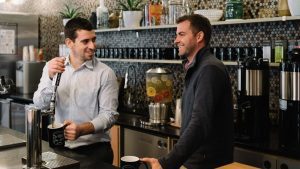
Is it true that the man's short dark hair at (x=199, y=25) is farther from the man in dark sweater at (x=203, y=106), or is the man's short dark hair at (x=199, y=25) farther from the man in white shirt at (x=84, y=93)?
the man in white shirt at (x=84, y=93)

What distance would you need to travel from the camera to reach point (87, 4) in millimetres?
5145

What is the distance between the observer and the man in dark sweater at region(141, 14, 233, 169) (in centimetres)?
200

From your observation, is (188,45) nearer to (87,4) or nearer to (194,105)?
(194,105)

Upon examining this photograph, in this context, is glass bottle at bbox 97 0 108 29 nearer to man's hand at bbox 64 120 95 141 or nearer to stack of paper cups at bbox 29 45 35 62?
stack of paper cups at bbox 29 45 35 62

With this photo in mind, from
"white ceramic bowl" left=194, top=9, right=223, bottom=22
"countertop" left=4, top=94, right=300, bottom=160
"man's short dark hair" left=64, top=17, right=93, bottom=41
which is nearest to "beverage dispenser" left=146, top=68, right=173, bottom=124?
"countertop" left=4, top=94, right=300, bottom=160

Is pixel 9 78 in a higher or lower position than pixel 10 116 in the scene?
higher

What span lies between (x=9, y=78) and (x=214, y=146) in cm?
427

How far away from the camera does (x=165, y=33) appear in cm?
409

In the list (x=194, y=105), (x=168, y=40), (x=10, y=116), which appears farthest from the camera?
(x=10, y=116)

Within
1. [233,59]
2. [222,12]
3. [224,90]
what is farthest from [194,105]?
[222,12]

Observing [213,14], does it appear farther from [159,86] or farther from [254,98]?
[254,98]

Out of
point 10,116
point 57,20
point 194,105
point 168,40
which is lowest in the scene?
point 10,116

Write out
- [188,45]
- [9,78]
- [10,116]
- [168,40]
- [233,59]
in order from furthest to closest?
[9,78]
[10,116]
[168,40]
[233,59]
[188,45]

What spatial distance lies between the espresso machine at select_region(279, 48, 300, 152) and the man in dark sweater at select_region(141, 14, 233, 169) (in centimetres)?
47
